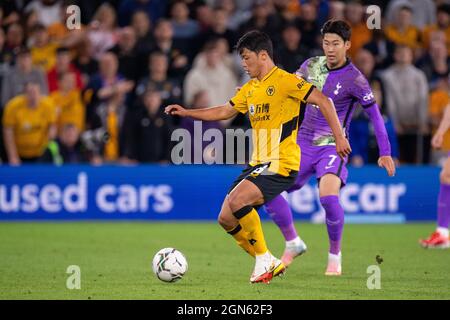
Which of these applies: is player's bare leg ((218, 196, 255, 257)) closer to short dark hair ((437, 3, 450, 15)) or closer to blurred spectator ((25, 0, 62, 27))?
blurred spectator ((25, 0, 62, 27))

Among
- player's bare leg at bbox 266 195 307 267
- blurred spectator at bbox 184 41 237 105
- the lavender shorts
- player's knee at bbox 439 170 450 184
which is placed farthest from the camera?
blurred spectator at bbox 184 41 237 105

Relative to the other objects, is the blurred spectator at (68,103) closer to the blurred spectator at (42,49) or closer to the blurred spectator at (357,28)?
the blurred spectator at (42,49)

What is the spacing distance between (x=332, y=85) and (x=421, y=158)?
7.66 metres

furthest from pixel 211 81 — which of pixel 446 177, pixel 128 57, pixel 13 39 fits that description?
pixel 446 177

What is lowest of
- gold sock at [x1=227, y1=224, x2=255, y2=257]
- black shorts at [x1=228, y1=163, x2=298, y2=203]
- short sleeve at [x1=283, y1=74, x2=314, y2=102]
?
gold sock at [x1=227, y1=224, x2=255, y2=257]

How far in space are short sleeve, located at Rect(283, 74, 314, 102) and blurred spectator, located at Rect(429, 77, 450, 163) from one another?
866cm

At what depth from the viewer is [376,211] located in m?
16.1

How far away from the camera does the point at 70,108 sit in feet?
55.7

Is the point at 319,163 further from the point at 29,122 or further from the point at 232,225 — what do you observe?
the point at 29,122

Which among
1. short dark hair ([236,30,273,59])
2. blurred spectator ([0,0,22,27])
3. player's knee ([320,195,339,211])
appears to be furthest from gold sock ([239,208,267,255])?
blurred spectator ([0,0,22,27])

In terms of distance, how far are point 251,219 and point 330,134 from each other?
1615mm

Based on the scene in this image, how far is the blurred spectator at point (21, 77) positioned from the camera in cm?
1670

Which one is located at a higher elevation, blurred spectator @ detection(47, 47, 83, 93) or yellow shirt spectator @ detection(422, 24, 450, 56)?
yellow shirt spectator @ detection(422, 24, 450, 56)

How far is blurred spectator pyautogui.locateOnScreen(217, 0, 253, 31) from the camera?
59.2ft
